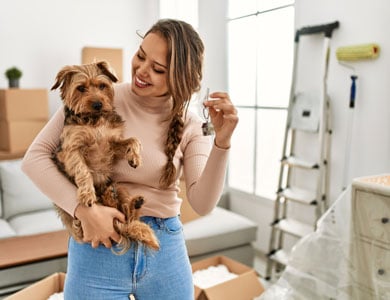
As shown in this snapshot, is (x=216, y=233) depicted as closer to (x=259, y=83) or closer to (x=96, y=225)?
(x=259, y=83)

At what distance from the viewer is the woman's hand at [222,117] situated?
1.09 metres

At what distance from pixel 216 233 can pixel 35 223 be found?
1.33 m

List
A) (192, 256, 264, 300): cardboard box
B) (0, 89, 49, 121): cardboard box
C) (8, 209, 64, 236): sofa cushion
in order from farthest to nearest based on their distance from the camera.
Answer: (0, 89, 49, 121): cardboard box, (8, 209, 64, 236): sofa cushion, (192, 256, 264, 300): cardboard box

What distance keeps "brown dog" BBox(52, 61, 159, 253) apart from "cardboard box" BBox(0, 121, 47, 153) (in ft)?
8.19

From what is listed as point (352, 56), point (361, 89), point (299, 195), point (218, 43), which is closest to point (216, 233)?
point (299, 195)

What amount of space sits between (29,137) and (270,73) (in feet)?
6.90

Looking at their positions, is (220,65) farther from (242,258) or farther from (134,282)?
(134,282)

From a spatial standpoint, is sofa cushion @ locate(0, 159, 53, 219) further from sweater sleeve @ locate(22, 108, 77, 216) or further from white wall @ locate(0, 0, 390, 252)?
sweater sleeve @ locate(22, 108, 77, 216)

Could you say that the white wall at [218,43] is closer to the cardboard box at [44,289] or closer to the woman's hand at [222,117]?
the woman's hand at [222,117]

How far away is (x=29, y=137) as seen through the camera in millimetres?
3600

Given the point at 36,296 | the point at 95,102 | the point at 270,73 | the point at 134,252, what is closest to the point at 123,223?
the point at 134,252

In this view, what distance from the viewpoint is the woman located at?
1.06 metres

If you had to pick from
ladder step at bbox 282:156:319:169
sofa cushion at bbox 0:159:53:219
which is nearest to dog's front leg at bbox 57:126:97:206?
ladder step at bbox 282:156:319:169

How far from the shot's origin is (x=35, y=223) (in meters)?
3.07
